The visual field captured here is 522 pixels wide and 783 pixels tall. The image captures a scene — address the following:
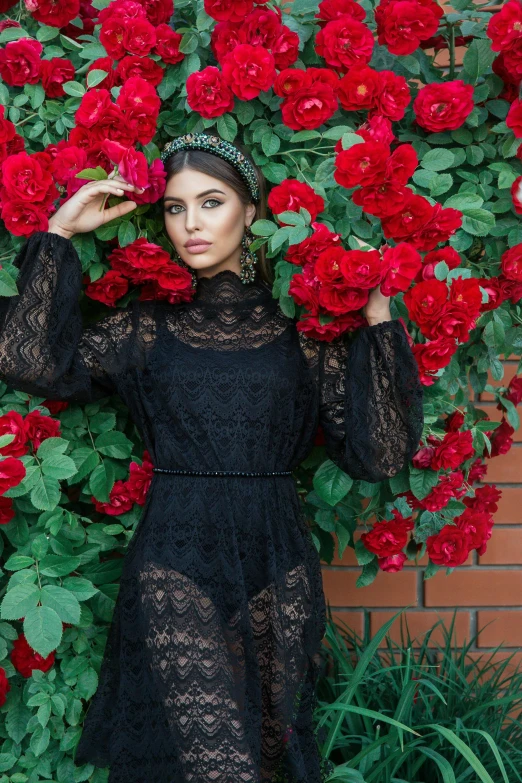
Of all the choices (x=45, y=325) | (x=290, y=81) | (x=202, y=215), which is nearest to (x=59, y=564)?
(x=45, y=325)

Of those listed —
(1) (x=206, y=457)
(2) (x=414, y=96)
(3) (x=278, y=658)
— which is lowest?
(3) (x=278, y=658)

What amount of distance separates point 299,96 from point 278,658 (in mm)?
1226

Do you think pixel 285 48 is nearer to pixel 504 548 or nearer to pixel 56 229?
pixel 56 229

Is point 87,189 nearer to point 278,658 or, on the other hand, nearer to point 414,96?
point 414,96

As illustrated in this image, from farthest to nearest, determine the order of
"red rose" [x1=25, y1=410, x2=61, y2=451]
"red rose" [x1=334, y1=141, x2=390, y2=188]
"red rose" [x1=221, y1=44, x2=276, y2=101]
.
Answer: "red rose" [x1=25, y1=410, x2=61, y2=451], "red rose" [x1=221, y1=44, x2=276, y2=101], "red rose" [x1=334, y1=141, x2=390, y2=188]

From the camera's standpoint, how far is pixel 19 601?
1.78m

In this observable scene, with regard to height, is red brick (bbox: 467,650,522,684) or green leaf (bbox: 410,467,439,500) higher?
green leaf (bbox: 410,467,439,500)

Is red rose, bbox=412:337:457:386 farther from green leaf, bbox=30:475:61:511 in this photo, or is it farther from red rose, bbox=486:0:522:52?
green leaf, bbox=30:475:61:511

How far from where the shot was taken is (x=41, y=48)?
196 centimetres

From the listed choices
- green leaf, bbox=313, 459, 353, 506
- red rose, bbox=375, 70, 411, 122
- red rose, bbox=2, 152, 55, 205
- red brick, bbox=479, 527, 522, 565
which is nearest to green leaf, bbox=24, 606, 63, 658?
green leaf, bbox=313, 459, 353, 506

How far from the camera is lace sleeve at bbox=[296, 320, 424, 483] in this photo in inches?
71.6

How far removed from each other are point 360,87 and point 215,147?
350mm

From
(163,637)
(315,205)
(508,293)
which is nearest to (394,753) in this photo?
(163,637)

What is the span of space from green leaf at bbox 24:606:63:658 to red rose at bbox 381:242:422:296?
38.7 inches
